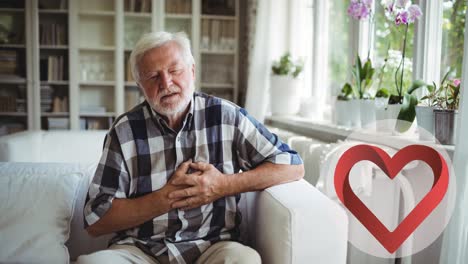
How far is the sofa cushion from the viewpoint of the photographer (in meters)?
1.50

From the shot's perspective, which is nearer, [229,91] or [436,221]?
[436,221]

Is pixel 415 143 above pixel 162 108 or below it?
below

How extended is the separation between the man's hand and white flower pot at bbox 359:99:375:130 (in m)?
0.97

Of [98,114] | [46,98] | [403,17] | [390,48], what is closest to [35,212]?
[403,17]

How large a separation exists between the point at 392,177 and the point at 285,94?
2.16 m

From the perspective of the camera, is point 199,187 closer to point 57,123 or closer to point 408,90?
point 408,90

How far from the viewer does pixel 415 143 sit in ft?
5.31

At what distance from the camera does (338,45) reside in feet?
10.5

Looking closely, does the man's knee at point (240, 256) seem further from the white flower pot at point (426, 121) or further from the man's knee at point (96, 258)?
the white flower pot at point (426, 121)

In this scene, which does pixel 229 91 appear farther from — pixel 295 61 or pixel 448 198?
pixel 448 198

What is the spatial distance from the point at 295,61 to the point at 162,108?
7.52 feet

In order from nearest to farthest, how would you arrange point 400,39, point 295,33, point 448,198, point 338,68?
1. point 448,198
2. point 400,39
3. point 338,68
4. point 295,33

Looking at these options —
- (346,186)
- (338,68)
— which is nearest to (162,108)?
(346,186)

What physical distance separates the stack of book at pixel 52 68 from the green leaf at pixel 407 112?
3718 mm
